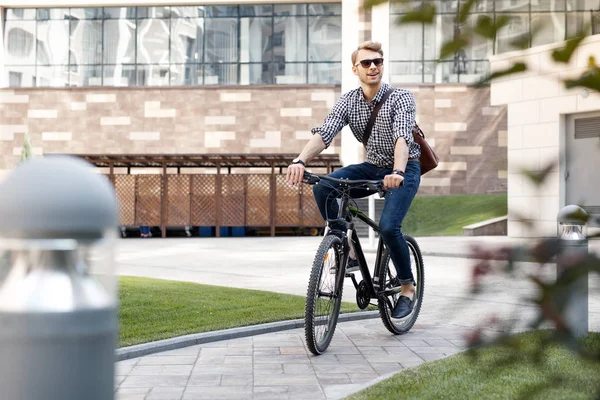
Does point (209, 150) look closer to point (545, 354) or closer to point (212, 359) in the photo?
point (212, 359)

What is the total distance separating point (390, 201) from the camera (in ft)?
18.7

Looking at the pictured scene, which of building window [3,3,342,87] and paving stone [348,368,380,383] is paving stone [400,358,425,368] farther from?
building window [3,3,342,87]

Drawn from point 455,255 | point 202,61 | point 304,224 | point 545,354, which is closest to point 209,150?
point 202,61

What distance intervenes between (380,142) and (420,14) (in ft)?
14.5

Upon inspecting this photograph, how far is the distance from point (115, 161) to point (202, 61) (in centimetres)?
703

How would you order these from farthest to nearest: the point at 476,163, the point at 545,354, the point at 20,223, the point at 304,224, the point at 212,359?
the point at 476,163 → the point at 304,224 → the point at 212,359 → the point at 545,354 → the point at 20,223

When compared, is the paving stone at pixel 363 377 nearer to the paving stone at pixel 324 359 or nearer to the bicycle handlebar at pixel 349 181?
the paving stone at pixel 324 359

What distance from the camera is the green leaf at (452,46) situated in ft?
4.96

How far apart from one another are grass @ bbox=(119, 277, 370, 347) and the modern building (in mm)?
24786

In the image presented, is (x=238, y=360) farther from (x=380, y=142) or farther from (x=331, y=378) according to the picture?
(x=380, y=142)

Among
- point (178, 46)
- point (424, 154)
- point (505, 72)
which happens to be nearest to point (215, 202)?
point (178, 46)

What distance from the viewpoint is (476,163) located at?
34812mm

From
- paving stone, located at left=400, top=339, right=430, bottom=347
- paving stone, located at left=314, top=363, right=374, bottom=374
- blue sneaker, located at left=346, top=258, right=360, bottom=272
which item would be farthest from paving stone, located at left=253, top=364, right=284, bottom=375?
paving stone, located at left=400, top=339, right=430, bottom=347

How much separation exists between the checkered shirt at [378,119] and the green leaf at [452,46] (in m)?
4.20
